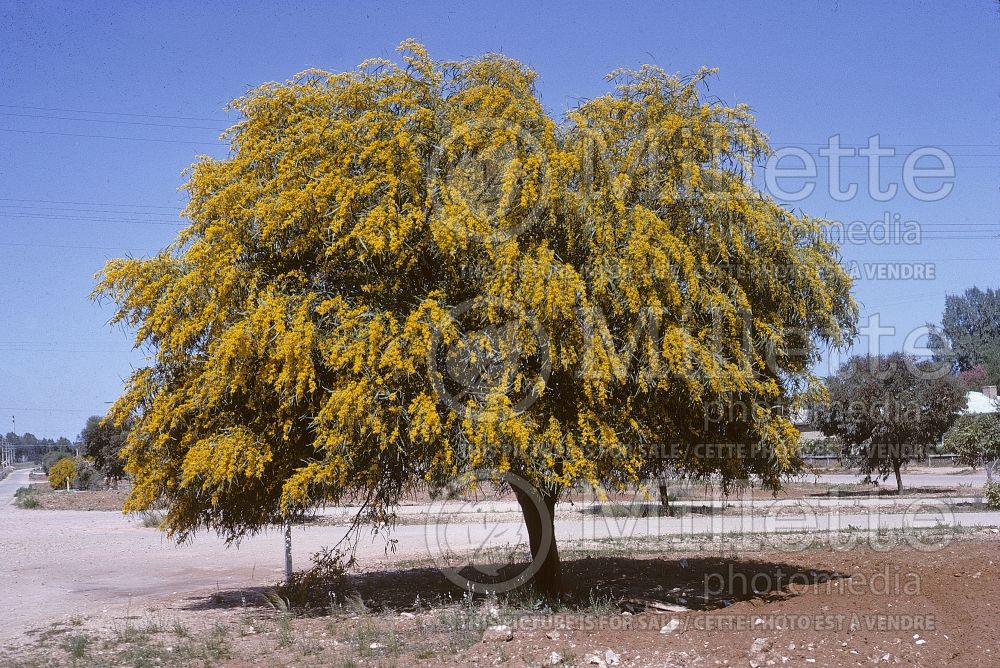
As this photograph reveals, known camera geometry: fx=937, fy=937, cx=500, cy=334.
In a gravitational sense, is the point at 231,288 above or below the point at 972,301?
below

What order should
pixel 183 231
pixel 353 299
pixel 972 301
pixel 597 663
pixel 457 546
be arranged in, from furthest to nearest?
pixel 972 301 → pixel 457 546 → pixel 183 231 → pixel 353 299 → pixel 597 663

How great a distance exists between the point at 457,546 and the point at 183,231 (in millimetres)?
12398

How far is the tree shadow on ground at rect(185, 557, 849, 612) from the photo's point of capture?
491 inches

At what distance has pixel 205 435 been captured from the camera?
11430 millimetres

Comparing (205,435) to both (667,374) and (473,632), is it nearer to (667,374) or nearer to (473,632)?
(473,632)

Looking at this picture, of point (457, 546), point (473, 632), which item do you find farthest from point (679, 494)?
point (473, 632)

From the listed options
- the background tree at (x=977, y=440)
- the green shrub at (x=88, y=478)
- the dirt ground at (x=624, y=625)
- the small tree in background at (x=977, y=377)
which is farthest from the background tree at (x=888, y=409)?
the green shrub at (x=88, y=478)

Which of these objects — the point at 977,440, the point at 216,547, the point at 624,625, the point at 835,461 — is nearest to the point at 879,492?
the point at 977,440

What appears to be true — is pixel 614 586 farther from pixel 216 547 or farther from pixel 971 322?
pixel 971 322

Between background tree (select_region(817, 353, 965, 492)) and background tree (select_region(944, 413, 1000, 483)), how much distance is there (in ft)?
15.2

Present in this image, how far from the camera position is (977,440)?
26.4 meters

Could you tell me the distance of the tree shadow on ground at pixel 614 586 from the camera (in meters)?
12.5

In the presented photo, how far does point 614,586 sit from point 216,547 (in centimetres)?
1418

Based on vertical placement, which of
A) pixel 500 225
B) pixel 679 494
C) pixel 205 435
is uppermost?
pixel 500 225
